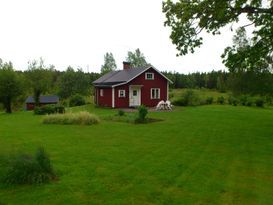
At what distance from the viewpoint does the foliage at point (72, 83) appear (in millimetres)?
49562

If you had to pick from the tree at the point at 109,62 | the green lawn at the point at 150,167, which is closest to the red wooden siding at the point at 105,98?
the green lawn at the point at 150,167

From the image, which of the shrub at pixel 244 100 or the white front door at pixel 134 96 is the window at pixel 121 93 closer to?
the white front door at pixel 134 96

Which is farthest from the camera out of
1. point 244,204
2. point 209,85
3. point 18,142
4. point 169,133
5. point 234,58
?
point 209,85

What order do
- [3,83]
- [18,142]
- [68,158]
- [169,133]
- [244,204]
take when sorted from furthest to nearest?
[3,83] < [169,133] < [18,142] < [68,158] < [244,204]

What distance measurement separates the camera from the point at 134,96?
3409 centimetres

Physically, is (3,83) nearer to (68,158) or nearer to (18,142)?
(18,142)

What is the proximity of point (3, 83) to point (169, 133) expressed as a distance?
22811 mm

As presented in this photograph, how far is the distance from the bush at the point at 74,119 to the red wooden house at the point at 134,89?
40.6 ft

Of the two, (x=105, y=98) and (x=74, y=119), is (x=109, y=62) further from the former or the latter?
(x=74, y=119)

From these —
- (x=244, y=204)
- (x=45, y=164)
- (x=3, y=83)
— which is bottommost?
(x=244, y=204)

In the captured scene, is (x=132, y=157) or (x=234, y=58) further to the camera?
(x=234, y=58)

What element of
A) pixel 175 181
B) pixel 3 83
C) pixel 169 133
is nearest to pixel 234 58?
pixel 169 133

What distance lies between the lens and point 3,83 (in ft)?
105

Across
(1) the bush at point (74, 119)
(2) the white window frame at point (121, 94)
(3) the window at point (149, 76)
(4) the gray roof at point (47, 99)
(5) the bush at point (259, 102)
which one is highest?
(3) the window at point (149, 76)
